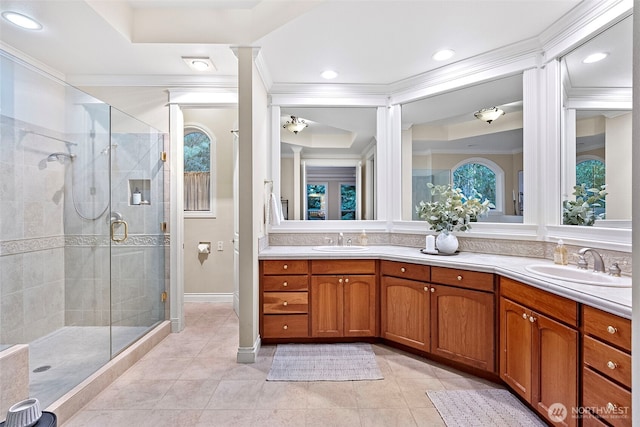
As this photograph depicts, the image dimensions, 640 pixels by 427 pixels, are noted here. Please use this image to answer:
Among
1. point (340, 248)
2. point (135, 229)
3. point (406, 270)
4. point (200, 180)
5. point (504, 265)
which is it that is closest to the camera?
point (504, 265)

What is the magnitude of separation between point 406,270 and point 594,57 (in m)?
1.98

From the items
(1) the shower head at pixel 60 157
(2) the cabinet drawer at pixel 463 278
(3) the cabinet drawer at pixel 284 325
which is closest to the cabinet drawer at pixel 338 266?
(3) the cabinet drawer at pixel 284 325

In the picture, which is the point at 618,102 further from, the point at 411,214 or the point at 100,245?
the point at 100,245

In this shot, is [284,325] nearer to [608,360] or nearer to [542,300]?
[542,300]

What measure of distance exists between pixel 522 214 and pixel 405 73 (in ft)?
5.45

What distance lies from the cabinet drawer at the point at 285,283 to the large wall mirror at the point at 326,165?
0.77 meters

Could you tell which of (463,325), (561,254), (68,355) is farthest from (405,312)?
(68,355)

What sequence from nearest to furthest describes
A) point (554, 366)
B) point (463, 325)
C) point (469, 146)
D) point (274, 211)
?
point (554, 366), point (463, 325), point (469, 146), point (274, 211)

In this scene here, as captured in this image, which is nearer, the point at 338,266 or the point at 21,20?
the point at 21,20

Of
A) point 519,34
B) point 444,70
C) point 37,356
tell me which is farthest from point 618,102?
point 37,356

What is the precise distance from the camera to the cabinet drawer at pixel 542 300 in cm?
156

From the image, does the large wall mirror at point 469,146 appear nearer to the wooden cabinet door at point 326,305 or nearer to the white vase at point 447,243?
the white vase at point 447,243

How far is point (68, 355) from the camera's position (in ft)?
7.45

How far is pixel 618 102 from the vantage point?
6.37 ft
